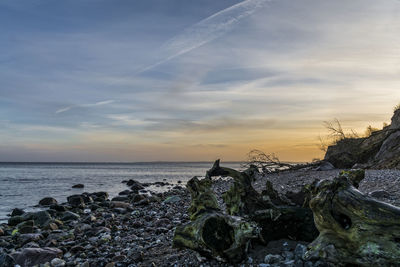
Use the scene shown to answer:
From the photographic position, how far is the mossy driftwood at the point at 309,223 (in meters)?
3.10

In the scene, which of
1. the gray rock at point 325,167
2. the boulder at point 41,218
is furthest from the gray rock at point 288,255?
the gray rock at point 325,167

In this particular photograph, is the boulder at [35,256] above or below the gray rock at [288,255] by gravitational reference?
below

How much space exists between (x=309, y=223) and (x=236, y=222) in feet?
4.44

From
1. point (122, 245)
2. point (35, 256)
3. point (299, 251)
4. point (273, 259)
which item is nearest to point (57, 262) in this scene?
point (35, 256)

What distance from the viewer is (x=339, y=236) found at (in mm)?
3307

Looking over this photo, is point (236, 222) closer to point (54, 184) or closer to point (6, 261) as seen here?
point (6, 261)

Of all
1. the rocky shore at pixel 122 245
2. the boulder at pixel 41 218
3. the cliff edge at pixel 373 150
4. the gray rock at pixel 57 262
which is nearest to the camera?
the rocky shore at pixel 122 245

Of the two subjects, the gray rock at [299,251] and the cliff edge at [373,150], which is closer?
the gray rock at [299,251]

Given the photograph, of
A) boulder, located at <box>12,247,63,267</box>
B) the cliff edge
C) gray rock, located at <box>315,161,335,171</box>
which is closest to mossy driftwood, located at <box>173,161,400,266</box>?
boulder, located at <box>12,247,63,267</box>

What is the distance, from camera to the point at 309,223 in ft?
15.2

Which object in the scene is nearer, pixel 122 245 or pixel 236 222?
pixel 236 222

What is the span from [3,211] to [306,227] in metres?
16.6

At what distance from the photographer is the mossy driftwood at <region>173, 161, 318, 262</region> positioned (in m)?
4.02

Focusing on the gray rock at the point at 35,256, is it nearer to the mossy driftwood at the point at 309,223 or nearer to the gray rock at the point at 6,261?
the gray rock at the point at 6,261
